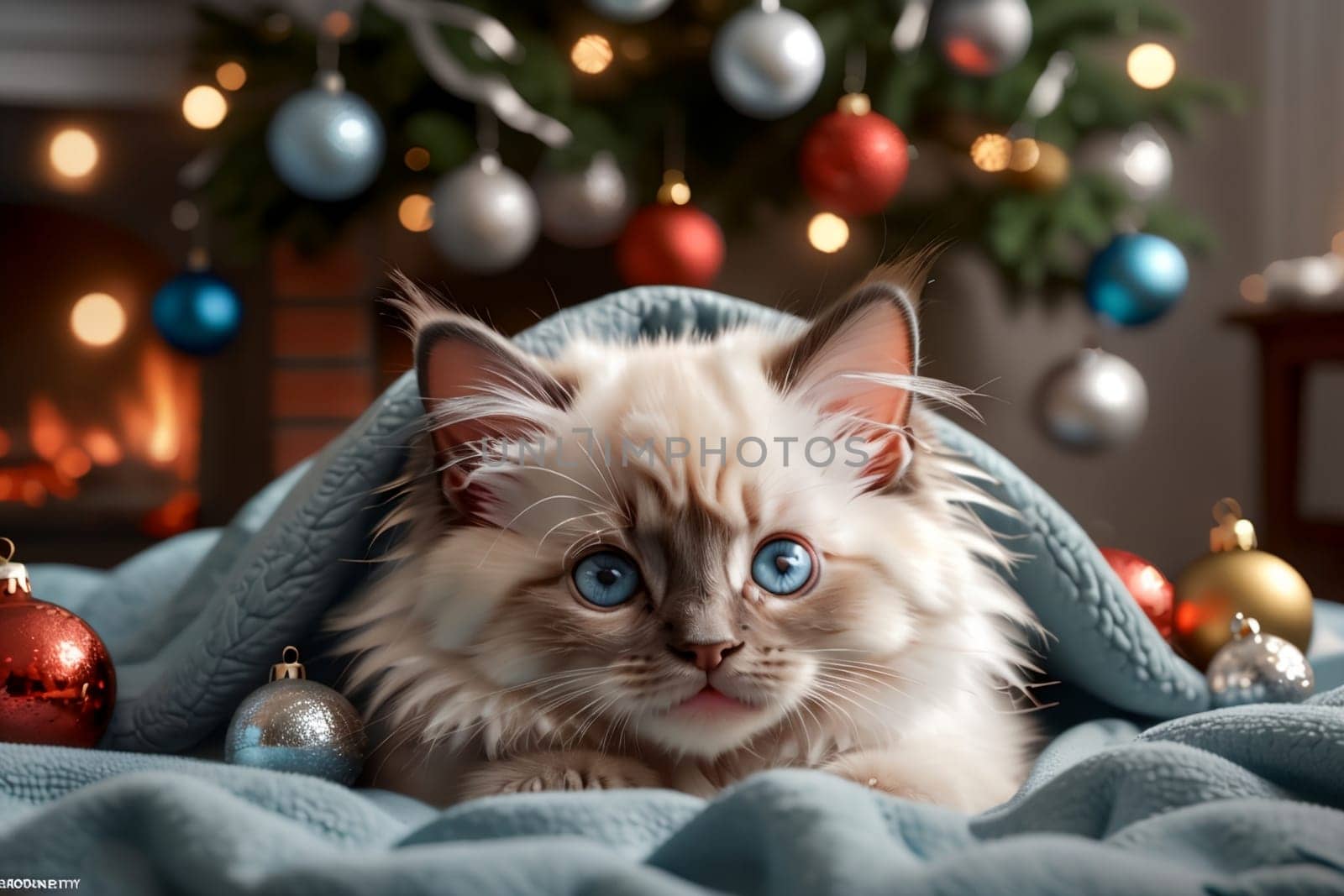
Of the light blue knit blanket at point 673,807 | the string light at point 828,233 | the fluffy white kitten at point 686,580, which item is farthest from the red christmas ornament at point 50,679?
the string light at point 828,233

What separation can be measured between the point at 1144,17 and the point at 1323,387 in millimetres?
1290

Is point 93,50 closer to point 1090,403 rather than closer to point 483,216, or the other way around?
point 483,216

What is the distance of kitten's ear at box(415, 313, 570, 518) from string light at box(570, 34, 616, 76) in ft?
5.83

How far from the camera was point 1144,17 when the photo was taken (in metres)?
Result: 2.79

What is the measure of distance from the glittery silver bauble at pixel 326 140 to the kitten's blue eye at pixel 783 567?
1.76 m

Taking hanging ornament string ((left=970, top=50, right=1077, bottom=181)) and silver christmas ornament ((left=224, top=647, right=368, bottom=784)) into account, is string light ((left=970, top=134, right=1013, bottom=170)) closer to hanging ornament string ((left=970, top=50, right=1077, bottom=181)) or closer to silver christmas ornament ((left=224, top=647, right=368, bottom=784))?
hanging ornament string ((left=970, top=50, right=1077, bottom=181))

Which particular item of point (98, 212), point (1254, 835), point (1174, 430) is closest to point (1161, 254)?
point (1174, 430)

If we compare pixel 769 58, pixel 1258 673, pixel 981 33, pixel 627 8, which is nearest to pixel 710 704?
pixel 1258 673

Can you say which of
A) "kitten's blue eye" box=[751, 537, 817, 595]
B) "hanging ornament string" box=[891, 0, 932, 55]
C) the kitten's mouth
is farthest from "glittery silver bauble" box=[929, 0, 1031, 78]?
the kitten's mouth

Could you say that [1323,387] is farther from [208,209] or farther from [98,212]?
[98,212]

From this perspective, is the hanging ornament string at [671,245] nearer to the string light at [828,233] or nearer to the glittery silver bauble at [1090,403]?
the string light at [828,233]

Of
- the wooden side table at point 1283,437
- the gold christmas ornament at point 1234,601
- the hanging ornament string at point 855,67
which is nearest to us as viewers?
the gold christmas ornament at point 1234,601

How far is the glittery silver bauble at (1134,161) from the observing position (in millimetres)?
2617

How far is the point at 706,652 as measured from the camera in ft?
2.44
